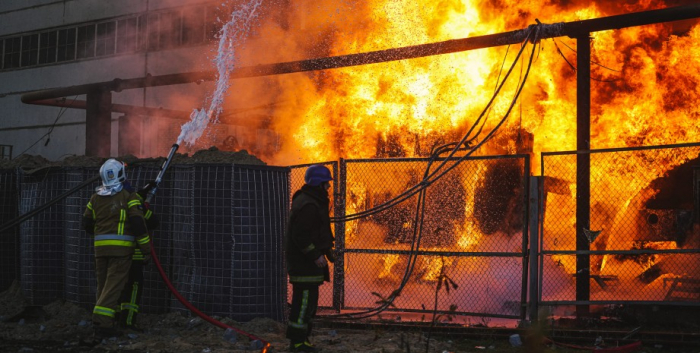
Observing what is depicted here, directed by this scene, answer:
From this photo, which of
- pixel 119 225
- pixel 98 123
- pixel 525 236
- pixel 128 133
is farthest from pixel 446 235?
pixel 128 133

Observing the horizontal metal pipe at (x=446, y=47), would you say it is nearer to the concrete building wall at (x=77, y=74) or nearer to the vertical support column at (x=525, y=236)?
the vertical support column at (x=525, y=236)

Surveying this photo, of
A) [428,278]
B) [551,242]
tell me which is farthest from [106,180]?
[551,242]

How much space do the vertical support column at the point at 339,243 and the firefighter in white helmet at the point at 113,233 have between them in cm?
254

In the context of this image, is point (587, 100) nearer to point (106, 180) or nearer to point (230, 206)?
point (230, 206)

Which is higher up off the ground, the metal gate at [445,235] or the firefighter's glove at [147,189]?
the firefighter's glove at [147,189]

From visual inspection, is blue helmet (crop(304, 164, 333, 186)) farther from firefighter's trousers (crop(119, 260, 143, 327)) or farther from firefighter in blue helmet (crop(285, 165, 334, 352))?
firefighter's trousers (crop(119, 260, 143, 327))

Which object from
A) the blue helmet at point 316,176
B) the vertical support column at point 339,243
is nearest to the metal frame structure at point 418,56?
the vertical support column at point 339,243

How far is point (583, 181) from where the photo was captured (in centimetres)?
872

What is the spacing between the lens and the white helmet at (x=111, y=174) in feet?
25.5

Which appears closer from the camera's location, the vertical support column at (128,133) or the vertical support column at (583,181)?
the vertical support column at (583,181)

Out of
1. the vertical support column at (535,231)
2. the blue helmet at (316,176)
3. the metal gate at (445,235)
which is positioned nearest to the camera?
the blue helmet at (316,176)

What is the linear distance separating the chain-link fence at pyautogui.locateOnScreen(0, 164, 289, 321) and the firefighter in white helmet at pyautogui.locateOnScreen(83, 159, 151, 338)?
27.2 inches

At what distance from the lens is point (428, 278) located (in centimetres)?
1152

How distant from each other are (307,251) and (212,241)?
1.71 meters
